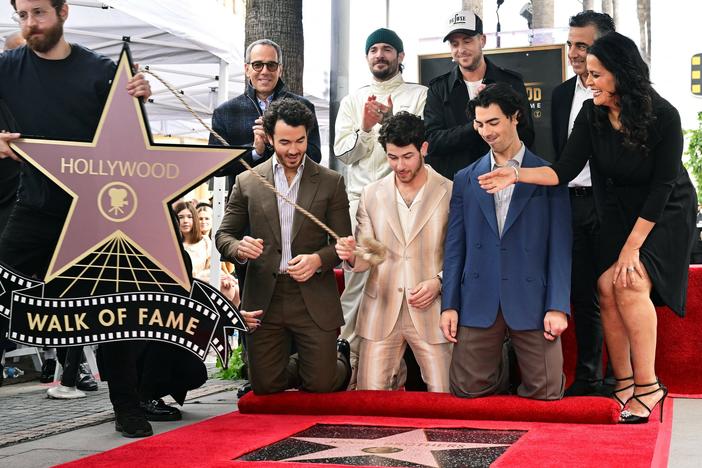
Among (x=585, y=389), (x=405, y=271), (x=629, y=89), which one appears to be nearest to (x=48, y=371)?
(x=405, y=271)

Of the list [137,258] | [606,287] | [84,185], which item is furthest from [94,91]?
[606,287]

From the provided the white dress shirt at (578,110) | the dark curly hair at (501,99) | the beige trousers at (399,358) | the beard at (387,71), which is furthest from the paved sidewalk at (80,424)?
the beard at (387,71)

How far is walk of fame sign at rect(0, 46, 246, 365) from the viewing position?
440 cm

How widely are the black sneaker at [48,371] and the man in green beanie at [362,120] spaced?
2708 millimetres

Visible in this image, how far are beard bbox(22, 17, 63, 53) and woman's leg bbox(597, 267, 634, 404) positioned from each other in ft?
9.67

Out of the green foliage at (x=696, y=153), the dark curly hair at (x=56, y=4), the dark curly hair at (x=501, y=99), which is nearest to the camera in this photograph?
the dark curly hair at (x=56, y=4)

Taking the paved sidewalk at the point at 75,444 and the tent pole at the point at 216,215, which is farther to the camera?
the tent pole at the point at 216,215

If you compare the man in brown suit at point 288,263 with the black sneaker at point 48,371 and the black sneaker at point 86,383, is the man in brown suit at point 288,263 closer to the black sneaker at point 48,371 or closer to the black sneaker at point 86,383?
the black sneaker at point 86,383

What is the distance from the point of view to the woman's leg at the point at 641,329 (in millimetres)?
4770

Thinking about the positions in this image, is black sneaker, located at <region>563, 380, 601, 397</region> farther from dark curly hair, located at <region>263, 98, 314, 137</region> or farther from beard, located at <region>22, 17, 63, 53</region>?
beard, located at <region>22, 17, 63, 53</region>

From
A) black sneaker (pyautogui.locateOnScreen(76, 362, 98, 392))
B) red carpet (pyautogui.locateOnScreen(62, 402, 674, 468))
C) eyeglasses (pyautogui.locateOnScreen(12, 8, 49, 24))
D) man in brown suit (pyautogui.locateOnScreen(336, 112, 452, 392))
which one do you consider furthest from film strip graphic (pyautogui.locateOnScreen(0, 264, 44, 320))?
black sneaker (pyautogui.locateOnScreen(76, 362, 98, 392))

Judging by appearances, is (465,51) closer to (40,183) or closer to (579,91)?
(579,91)

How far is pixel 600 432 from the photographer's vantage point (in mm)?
4445

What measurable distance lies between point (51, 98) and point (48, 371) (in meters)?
3.54
